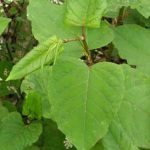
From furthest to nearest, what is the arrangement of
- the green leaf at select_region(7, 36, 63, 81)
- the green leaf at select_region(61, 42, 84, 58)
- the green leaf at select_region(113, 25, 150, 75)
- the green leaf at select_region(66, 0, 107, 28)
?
the green leaf at select_region(113, 25, 150, 75), the green leaf at select_region(61, 42, 84, 58), the green leaf at select_region(66, 0, 107, 28), the green leaf at select_region(7, 36, 63, 81)

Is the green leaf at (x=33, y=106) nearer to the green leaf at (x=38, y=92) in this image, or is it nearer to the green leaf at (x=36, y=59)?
the green leaf at (x=38, y=92)

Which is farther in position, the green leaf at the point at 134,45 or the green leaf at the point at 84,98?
the green leaf at the point at 134,45

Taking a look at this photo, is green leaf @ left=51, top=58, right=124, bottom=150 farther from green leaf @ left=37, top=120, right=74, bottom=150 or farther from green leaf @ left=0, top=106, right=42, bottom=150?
green leaf @ left=37, top=120, right=74, bottom=150

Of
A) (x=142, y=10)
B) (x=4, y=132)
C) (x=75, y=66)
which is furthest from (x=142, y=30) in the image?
(x=4, y=132)

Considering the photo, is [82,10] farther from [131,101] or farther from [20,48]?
[20,48]

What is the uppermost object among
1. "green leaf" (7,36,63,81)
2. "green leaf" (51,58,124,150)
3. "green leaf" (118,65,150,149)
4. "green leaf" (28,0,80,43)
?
"green leaf" (7,36,63,81)

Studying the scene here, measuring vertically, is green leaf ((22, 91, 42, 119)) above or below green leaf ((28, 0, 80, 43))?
below

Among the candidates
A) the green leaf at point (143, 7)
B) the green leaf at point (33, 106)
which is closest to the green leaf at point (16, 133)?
the green leaf at point (33, 106)

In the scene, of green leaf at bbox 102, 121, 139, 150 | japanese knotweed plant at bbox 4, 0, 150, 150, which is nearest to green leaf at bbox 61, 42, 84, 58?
japanese knotweed plant at bbox 4, 0, 150, 150
